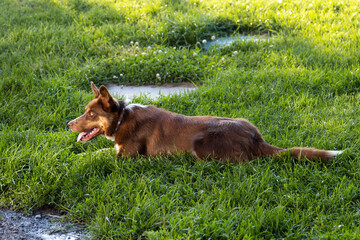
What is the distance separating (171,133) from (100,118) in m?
0.75

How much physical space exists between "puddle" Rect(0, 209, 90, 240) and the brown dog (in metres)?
1.00

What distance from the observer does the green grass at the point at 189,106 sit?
132 inches

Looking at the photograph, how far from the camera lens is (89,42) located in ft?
24.1

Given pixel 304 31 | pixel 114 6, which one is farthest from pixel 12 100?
pixel 304 31

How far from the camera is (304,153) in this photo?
156 inches

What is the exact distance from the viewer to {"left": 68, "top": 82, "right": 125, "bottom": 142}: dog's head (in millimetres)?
4316

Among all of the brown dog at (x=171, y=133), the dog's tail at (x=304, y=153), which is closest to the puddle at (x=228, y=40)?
the brown dog at (x=171, y=133)

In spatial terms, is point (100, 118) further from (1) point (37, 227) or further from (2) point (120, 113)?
(1) point (37, 227)

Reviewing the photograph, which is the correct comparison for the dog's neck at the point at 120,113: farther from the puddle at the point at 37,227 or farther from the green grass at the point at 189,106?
the puddle at the point at 37,227

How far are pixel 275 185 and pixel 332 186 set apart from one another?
1.59 feet

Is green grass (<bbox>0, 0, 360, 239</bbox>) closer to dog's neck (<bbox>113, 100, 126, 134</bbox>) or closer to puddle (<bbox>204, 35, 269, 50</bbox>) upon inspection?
puddle (<bbox>204, 35, 269, 50</bbox>)

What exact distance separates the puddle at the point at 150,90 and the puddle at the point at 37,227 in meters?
2.54

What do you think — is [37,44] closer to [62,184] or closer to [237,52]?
[237,52]

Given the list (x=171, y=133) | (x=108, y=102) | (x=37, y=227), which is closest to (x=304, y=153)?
(x=171, y=133)
